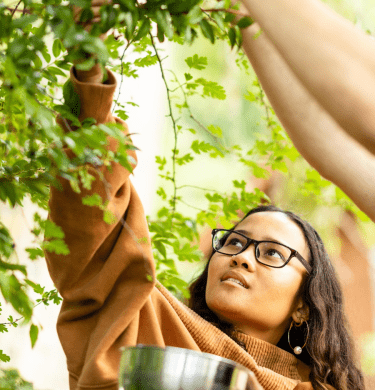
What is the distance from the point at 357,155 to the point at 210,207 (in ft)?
3.17

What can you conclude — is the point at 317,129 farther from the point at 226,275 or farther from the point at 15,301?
the point at 226,275

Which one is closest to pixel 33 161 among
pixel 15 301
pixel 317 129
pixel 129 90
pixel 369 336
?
pixel 15 301

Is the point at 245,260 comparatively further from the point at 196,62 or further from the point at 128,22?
the point at 128,22

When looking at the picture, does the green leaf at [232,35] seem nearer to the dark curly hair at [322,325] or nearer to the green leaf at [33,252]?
the green leaf at [33,252]

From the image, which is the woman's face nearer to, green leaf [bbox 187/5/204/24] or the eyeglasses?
the eyeglasses

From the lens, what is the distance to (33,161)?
807 mm

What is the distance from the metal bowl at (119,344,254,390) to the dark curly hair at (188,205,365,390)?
822mm

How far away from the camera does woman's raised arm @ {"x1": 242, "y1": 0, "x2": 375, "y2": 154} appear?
630mm

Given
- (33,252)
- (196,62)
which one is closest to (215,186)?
(196,62)

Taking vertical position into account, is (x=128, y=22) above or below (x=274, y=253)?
above

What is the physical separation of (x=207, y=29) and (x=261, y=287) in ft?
2.94

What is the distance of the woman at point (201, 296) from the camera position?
1006mm

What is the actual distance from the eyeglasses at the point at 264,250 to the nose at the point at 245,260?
0.01 m

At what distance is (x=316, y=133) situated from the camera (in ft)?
2.25
